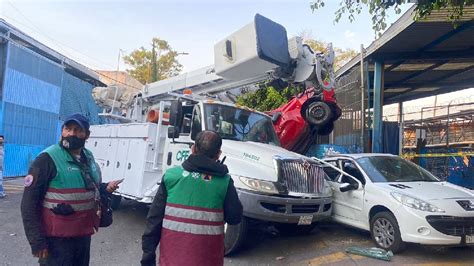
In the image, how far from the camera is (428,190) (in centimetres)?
604

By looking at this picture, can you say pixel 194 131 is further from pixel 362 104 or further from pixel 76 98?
pixel 76 98

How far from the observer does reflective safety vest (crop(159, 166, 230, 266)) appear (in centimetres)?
279

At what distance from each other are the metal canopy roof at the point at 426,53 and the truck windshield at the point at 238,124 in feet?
11.8

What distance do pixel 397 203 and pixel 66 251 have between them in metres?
4.58

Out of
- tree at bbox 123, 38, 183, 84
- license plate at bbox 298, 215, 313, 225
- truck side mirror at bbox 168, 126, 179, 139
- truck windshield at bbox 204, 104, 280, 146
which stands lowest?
license plate at bbox 298, 215, 313, 225

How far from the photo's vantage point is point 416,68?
13867 millimetres

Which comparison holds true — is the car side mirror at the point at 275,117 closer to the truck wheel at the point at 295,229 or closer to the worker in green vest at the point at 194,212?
the truck wheel at the point at 295,229

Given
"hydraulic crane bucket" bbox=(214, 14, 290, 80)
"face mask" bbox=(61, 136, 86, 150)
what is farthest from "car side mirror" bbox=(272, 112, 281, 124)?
"face mask" bbox=(61, 136, 86, 150)

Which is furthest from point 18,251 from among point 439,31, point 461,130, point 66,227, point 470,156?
point 461,130

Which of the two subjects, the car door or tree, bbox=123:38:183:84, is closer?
the car door

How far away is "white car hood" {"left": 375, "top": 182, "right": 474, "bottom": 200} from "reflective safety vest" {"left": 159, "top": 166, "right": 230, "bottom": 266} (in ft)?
13.3

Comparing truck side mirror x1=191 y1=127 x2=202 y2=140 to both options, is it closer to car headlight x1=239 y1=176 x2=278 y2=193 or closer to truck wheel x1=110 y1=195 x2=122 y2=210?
car headlight x1=239 y1=176 x2=278 y2=193

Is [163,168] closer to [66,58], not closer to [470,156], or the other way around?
[470,156]

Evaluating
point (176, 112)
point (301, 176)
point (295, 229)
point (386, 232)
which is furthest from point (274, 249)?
point (176, 112)
